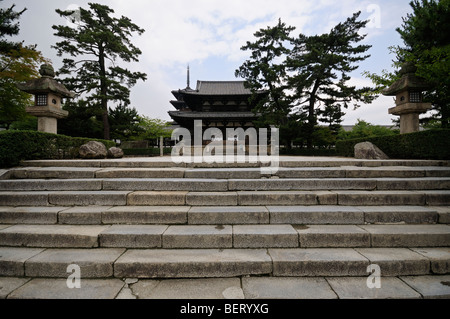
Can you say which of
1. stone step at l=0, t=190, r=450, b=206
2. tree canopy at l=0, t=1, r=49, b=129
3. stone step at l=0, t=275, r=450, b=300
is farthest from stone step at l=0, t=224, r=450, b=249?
tree canopy at l=0, t=1, r=49, b=129

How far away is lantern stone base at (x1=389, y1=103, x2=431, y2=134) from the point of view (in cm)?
606

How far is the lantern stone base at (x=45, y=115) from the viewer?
703 cm

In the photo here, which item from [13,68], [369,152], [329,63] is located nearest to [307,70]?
[329,63]

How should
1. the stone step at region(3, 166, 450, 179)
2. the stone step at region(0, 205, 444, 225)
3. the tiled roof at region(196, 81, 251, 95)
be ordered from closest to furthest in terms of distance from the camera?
the stone step at region(0, 205, 444, 225) → the stone step at region(3, 166, 450, 179) → the tiled roof at region(196, 81, 251, 95)

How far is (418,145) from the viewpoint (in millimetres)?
4961

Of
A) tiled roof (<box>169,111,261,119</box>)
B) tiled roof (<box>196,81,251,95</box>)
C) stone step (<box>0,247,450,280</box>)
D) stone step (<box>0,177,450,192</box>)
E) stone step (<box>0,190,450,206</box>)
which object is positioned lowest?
stone step (<box>0,247,450,280</box>)

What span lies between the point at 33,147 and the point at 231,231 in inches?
226

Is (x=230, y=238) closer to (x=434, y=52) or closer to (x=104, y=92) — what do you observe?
(x=434, y=52)

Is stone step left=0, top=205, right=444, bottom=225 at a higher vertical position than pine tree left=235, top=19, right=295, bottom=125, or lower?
lower

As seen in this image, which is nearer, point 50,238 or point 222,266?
→ point 222,266

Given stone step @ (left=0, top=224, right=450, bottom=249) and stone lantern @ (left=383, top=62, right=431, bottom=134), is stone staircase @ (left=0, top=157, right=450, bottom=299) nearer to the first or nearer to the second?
stone step @ (left=0, top=224, right=450, bottom=249)

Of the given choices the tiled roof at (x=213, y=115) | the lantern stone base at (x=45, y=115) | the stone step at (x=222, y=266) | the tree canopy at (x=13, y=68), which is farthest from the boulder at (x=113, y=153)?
the tiled roof at (x=213, y=115)

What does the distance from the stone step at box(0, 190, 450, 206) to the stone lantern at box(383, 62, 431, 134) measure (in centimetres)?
490
